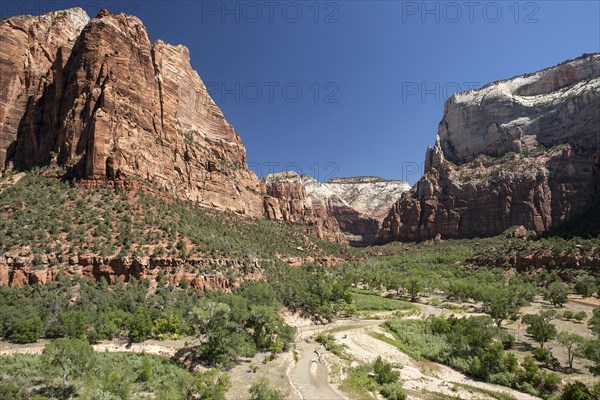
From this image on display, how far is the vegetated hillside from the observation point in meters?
40.2

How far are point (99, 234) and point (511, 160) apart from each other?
466ft

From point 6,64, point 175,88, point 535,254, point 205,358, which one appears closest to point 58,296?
point 205,358

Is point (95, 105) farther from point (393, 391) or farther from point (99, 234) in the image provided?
point (393, 391)

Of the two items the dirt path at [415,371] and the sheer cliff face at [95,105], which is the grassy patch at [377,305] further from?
the sheer cliff face at [95,105]

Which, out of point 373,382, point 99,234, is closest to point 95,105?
point 99,234

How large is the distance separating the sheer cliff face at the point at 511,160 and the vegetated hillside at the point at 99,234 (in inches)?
3976

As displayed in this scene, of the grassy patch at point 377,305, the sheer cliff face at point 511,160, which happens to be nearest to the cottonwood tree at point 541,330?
the grassy patch at point 377,305

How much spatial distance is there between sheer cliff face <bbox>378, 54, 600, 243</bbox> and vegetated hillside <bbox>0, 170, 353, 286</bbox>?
331 ft

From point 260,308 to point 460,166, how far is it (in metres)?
136

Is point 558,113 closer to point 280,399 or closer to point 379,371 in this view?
point 379,371

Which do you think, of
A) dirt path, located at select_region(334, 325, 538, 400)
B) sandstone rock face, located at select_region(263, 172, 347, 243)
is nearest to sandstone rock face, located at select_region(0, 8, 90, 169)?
dirt path, located at select_region(334, 325, 538, 400)

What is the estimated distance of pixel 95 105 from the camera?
190 ft

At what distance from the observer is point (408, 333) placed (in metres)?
43.3

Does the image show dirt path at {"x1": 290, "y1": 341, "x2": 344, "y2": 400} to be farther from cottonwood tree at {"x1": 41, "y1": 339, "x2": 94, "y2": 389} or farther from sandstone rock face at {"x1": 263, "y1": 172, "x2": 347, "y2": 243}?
sandstone rock face at {"x1": 263, "y1": 172, "x2": 347, "y2": 243}
